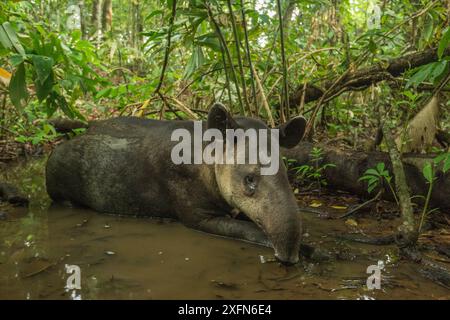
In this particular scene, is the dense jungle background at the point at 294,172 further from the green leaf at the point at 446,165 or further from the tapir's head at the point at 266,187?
the tapir's head at the point at 266,187

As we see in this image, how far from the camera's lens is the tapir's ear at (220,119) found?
3.56 meters

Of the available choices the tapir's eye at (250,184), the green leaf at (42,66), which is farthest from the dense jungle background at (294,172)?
→ the tapir's eye at (250,184)

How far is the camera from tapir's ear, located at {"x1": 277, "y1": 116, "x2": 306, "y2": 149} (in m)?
3.70

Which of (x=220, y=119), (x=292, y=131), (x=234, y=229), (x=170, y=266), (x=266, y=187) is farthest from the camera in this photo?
(x=292, y=131)

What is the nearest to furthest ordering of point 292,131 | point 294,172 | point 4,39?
point 4,39 → point 292,131 → point 294,172

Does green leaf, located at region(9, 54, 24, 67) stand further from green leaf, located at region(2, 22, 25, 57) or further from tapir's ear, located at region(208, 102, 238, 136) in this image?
tapir's ear, located at region(208, 102, 238, 136)

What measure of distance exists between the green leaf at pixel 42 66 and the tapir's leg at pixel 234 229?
1.75 m

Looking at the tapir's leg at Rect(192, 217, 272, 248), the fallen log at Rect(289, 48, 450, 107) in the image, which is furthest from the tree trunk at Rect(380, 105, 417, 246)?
the fallen log at Rect(289, 48, 450, 107)

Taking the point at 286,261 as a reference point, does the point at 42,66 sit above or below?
above

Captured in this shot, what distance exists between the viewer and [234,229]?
3.51m

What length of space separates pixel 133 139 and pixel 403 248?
2.79m

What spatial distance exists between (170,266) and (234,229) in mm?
825

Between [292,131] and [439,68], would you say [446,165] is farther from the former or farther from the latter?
[292,131]

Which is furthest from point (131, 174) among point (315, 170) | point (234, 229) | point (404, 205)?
point (404, 205)
